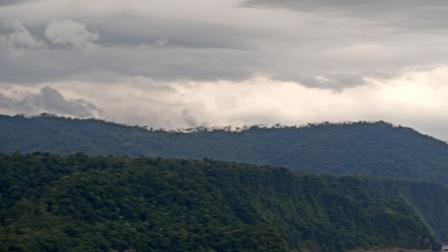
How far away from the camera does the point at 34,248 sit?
198m

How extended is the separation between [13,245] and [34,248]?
19.2ft

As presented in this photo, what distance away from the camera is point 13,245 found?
192m
